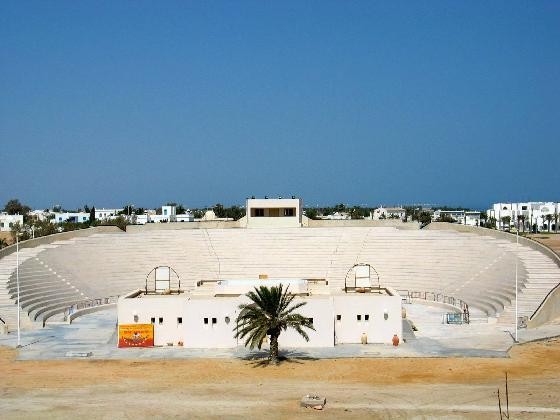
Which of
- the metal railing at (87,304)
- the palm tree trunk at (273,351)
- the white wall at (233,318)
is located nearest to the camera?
the palm tree trunk at (273,351)

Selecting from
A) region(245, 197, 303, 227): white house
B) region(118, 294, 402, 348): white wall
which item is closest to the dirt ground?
region(118, 294, 402, 348): white wall

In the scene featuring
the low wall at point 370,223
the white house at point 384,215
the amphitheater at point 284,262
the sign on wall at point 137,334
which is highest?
the white house at point 384,215

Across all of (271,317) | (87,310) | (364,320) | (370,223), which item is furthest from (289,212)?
(271,317)

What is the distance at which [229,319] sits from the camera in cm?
3641

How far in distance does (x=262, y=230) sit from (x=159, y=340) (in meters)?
31.1

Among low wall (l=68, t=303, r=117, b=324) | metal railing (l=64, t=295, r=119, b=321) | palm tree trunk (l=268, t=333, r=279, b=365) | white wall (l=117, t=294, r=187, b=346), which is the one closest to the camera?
palm tree trunk (l=268, t=333, r=279, b=365)

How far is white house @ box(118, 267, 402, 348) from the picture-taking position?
36250 mm

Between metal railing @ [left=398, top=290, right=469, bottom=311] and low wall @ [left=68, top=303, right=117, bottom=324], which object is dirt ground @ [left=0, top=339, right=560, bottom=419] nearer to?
low wall @ [left=68, top=303, right=117, bottom=324]

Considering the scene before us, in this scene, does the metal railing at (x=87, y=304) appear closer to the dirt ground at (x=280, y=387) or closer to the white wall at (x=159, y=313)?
the white wall at (x=159, y=313)

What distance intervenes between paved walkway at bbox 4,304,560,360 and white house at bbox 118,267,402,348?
79cm

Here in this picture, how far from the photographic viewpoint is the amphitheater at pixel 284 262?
151 feet

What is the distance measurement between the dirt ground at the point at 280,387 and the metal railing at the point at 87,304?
10.6m

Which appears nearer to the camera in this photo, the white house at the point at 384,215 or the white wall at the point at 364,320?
the white wall at the point at 364,320

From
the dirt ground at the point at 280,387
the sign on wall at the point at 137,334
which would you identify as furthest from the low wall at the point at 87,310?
the dirt ground at the point at 280,387
